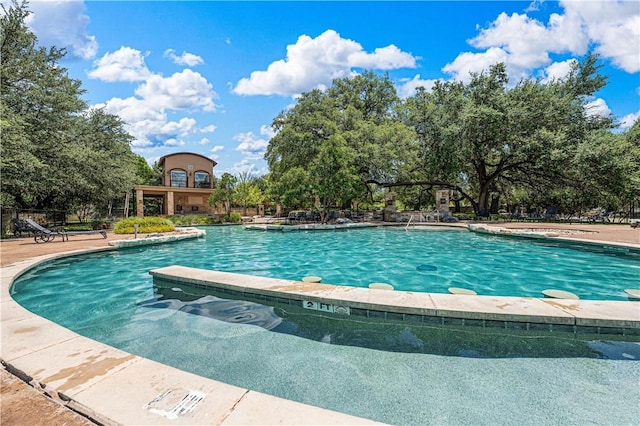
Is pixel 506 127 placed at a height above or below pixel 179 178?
above

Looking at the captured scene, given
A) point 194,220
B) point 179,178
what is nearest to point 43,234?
point 194,220

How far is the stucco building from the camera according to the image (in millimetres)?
34594

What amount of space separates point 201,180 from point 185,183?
199cm

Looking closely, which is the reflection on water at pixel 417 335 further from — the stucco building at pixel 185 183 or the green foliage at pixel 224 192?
the stucco building at pixel 185 183

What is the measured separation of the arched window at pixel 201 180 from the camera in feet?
125

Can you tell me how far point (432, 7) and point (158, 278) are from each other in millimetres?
14463

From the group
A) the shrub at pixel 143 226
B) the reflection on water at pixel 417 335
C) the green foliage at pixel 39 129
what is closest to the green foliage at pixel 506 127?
the shrub at pixel 143 226

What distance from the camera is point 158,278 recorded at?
6.29 meters

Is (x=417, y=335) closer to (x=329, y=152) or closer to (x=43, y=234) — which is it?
(x=43, y=234)

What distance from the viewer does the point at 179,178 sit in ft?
122

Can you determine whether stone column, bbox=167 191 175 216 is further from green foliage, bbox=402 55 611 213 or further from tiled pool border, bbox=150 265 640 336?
tiled pool border, bbox=150 265 640 336

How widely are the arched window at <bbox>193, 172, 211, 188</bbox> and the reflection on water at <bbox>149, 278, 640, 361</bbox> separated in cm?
3581

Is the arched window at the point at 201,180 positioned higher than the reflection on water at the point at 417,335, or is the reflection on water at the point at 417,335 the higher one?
the arched window at the point at 201,180

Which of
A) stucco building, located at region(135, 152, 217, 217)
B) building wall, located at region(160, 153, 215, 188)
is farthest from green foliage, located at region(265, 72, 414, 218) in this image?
building wall, located at region(160, 153, 215, 188)
